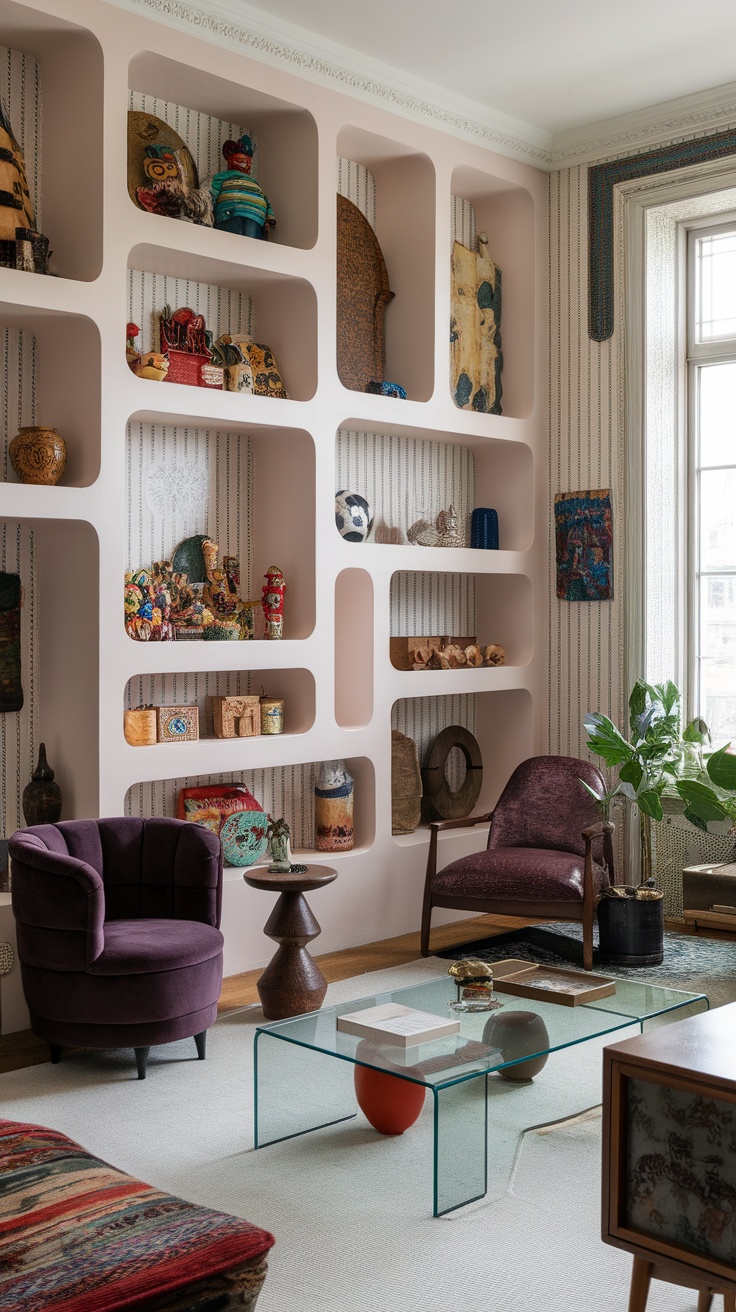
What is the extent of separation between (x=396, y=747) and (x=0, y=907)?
2.27 m

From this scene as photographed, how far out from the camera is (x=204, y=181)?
201 inches

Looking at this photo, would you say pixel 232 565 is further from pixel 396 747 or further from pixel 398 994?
pixel 398 994

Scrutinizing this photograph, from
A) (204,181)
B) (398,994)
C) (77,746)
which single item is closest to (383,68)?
(204,181)

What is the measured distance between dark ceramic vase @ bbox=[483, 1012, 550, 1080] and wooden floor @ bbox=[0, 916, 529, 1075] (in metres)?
1.47

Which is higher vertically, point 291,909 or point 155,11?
point 155,11

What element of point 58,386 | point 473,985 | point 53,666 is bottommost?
point 473,985

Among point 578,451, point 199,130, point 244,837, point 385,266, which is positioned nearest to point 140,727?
point 244,837

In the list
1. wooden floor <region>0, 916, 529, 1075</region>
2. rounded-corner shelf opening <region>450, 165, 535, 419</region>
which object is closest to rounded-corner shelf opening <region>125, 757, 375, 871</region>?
wooden floor <region>0, 916, 529, 1075</region>

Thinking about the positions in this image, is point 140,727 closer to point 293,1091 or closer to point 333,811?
point 333,811

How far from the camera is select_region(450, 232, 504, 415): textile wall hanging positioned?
20.2ft

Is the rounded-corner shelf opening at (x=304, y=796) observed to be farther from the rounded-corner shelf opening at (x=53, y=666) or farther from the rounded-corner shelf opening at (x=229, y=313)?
the rounded-corner shelf opening at (x=229, y=313)

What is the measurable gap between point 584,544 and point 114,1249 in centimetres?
479

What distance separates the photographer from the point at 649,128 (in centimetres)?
589

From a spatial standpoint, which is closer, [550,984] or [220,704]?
[550,984]
